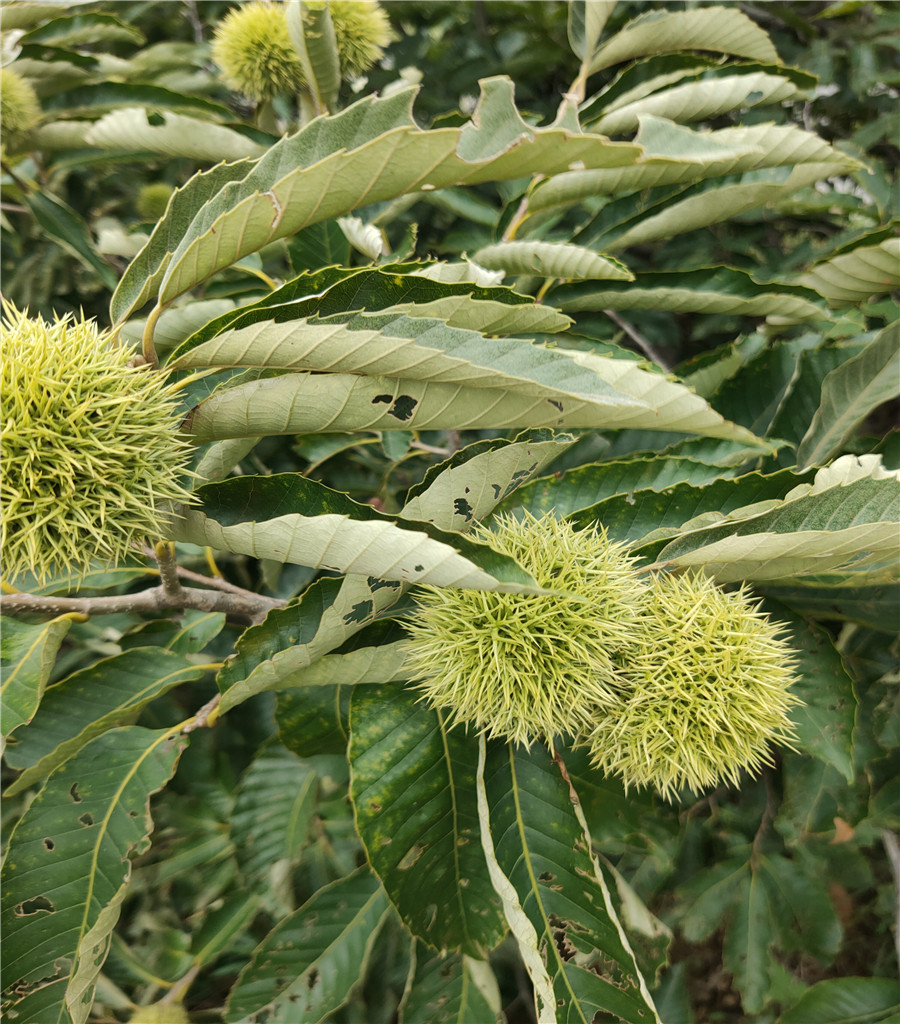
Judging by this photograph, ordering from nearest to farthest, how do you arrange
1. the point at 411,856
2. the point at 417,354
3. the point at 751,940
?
the point at 417,354, the point at 411,856, the point at 751,940

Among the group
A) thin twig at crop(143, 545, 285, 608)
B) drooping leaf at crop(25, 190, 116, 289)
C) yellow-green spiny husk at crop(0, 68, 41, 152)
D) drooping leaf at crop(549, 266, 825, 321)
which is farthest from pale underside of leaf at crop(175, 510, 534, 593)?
yellow-green spiny husk at crop(0, 68, 41, 152)

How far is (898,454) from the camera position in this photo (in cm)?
103

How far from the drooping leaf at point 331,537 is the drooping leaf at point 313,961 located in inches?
33.8

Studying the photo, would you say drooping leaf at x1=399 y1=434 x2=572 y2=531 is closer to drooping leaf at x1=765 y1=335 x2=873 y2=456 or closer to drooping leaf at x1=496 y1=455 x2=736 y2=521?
drooping leaf at x1=496 y1=455 x2=736 y2=521

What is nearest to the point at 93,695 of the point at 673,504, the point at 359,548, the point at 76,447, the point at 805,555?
the point at 76,447

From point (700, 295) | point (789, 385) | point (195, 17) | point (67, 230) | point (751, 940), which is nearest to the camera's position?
point (700, 295)

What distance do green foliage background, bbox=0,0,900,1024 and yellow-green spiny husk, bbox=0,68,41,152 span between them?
0.15ft

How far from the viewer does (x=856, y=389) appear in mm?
1039

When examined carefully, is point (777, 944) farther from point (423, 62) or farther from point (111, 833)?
point (423, 62)

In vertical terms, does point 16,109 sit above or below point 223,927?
above

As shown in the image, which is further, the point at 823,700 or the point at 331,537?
the point at 823,700

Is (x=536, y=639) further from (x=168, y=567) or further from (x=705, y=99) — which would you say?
(x=705, y=99)

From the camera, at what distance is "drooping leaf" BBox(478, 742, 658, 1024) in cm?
78

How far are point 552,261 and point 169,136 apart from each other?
0.79 meters
